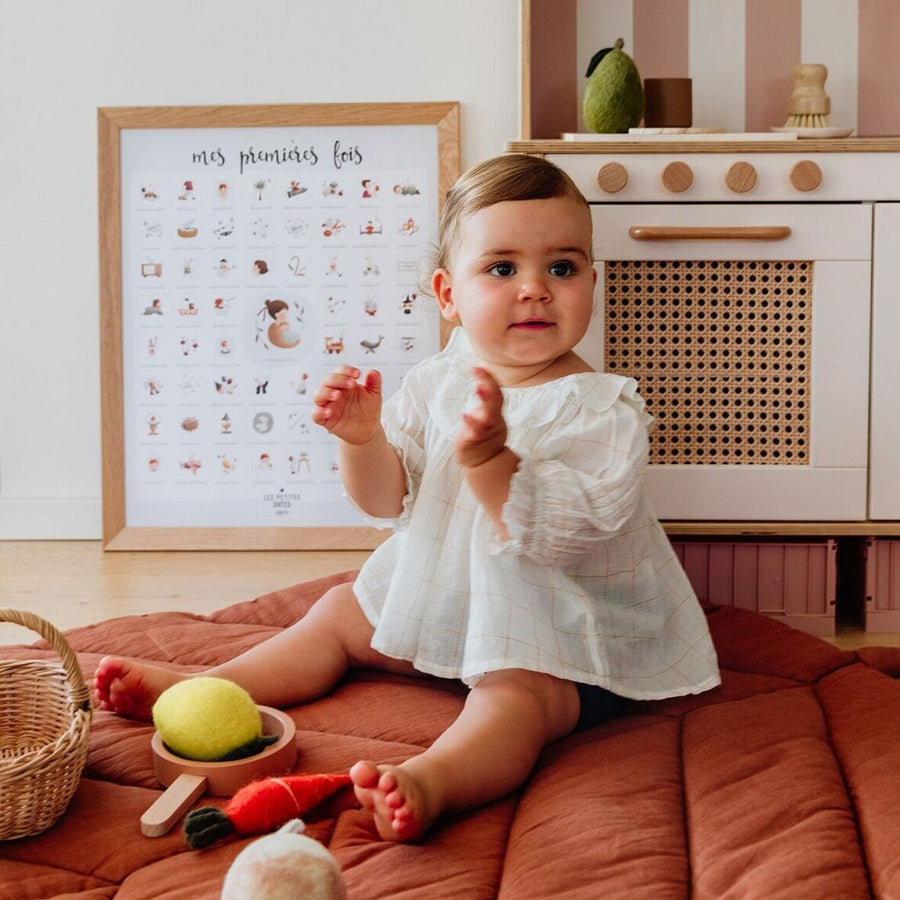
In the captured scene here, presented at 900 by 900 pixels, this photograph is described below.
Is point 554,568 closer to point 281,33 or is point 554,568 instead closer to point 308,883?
point 308,883

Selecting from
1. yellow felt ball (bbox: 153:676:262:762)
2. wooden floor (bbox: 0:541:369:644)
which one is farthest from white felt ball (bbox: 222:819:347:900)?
wooden floor (bbox: 0:541:369:644)

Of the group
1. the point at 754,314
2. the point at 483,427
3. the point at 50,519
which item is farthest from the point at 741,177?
the point at 50,519

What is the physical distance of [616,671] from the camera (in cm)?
114

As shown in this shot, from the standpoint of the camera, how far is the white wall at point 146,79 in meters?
1.94

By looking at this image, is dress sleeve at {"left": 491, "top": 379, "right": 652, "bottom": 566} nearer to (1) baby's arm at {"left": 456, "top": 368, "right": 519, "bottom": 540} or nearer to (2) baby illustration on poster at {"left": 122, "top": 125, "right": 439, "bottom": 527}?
(1) baby's arm at {"left": 456, "top": 368, "right": 519, "bottom": 540}

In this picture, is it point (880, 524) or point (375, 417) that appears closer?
point (375, 417)

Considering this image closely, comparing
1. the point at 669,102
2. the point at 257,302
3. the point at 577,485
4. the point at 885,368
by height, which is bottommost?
the point at 577,485

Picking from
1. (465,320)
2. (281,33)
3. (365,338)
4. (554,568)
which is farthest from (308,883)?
(281,33)

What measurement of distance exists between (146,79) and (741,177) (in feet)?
3.38

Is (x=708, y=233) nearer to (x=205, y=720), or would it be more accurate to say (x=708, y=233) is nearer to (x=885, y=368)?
(x=885, y=368)

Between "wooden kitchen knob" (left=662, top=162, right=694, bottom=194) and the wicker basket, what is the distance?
92 centimetres

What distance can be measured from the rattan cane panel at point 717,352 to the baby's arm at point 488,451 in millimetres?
551

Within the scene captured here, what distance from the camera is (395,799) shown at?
0.85m

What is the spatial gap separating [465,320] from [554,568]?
0.27m
